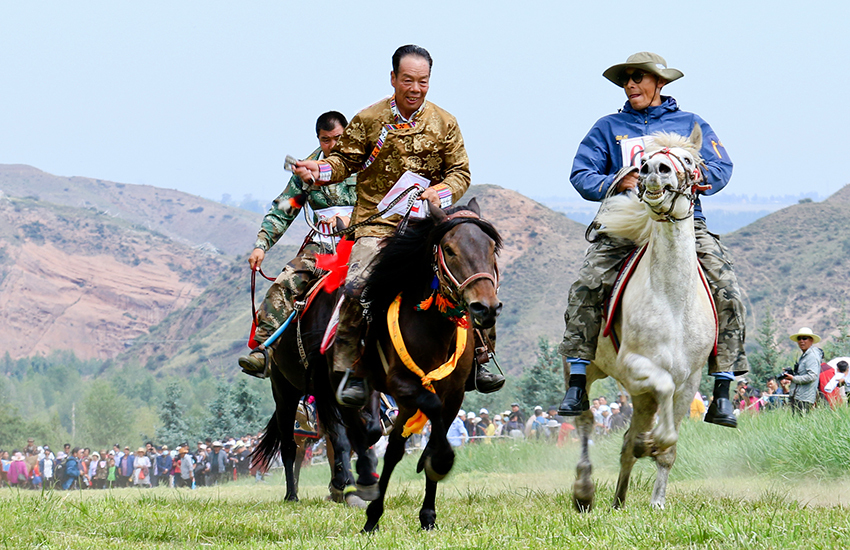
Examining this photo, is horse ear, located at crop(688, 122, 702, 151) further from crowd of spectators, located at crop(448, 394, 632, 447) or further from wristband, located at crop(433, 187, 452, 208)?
crowd of spectators, located at crop(448, 394, 632, 447)

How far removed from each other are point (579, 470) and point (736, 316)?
1.59m

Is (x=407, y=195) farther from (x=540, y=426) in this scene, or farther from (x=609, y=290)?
(x=540, y=426)

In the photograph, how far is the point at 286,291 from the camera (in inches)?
375

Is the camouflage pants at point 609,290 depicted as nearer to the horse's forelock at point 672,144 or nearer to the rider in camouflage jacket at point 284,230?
the horse's forelock at point 672,144

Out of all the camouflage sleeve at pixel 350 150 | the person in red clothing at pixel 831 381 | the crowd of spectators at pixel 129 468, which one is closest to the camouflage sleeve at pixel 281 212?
the camouflage sleeve at pixel 350 150

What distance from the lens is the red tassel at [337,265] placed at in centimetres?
837

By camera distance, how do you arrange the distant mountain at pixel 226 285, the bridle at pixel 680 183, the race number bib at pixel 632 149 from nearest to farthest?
the bridle at pixel 680 183
the race number bib at pixel 632 149
the distant mountain at pixel 226 285

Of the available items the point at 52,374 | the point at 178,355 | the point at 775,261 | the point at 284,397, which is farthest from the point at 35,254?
the point at 284,397

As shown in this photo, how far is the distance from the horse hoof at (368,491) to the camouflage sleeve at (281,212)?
346 centimetres

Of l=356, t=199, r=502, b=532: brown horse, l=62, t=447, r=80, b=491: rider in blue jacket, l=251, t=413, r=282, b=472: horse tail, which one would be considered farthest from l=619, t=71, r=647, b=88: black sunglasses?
l=62, t=447, r=80, b=491: rider in blue jacket

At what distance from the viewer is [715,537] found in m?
5.01

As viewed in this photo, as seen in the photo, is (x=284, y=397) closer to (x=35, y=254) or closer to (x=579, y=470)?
(x=579, y=470)

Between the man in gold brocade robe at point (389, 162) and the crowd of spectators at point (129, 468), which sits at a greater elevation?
the man in gold brocade robe at point (389, 162)

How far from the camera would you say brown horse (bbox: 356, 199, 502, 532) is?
6.30 meters
